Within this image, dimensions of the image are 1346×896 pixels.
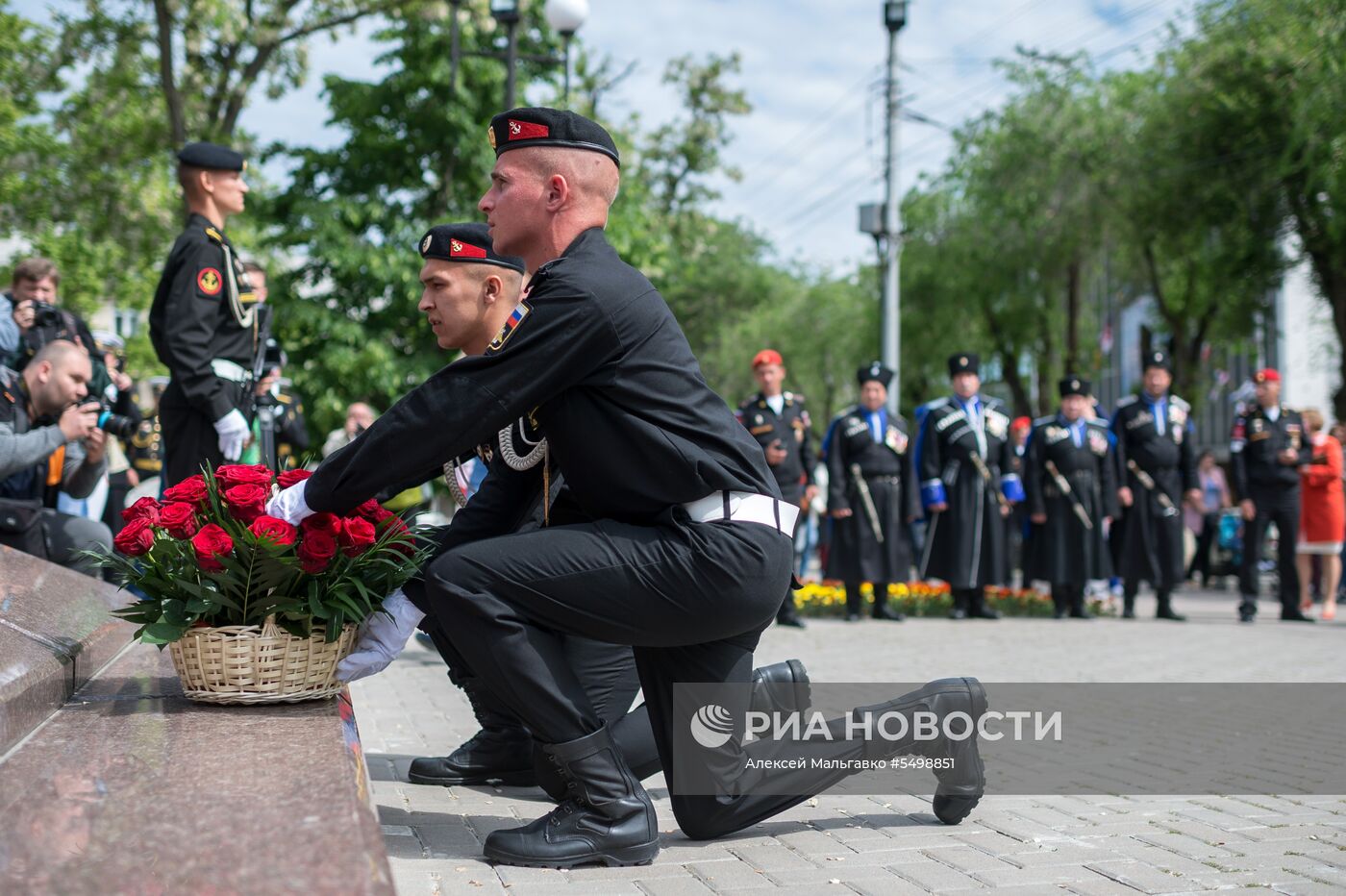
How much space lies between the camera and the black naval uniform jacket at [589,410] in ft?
11.0

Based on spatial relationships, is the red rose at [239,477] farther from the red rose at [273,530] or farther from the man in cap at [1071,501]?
the man in cap at [1071,501]

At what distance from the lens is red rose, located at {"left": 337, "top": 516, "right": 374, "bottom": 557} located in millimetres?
3477

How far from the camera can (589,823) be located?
11.6 ft

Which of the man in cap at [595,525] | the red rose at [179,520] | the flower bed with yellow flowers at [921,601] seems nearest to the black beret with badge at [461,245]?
the man in cap at [595,525]

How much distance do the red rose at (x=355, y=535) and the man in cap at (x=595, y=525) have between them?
7cm

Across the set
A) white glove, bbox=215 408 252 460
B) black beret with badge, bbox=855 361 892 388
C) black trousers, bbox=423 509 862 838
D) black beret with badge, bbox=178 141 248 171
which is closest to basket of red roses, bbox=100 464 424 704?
black trousers, bbox=423 509 862 838

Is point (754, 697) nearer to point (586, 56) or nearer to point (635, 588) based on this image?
point (635, 588)

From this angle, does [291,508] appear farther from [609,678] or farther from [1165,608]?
[1165,608]

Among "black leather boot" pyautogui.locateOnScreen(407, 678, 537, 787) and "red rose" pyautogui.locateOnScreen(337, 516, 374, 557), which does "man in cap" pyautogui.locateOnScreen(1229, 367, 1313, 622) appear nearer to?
"black leather boot" pyautogui.locateOnScreen(407, 678, 537, 787)

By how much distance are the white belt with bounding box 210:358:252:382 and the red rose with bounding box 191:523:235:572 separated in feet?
8.30

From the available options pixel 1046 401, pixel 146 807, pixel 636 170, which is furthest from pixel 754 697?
pixel 1046 401

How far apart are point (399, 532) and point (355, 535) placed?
0.74ft

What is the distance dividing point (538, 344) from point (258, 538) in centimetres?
85

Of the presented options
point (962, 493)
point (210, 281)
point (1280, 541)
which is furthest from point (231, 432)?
point (1280, 541)
